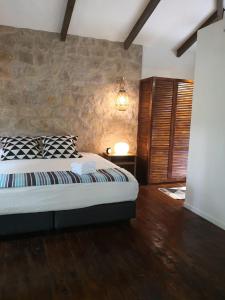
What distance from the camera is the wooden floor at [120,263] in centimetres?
201

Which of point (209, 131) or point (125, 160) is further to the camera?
point (125, 160)

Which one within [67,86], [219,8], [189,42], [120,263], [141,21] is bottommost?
[120,263]

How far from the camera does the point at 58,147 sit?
4145mm

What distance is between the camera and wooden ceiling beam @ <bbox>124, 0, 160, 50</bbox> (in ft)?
12.8

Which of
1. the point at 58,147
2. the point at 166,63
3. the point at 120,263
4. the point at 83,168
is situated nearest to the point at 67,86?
the point at 58,147

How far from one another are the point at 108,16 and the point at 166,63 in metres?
1.52

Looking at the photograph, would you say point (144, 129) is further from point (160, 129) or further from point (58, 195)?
point (58, 195)

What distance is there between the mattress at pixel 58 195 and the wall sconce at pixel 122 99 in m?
1.99

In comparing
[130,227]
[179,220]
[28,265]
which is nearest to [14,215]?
[28,265]

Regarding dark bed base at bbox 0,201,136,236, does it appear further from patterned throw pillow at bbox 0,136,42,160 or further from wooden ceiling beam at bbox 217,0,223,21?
wooden ceiling beam at bbox 217,0,223,21

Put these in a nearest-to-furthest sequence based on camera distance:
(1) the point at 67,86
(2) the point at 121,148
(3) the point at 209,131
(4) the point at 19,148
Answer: (3) the point at 209,131
(4) the point at 19,148
(1) the point at 67,86
(2) the point at 121,148

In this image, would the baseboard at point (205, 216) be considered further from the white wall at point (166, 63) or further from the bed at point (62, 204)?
the white wall at point (166, 63)

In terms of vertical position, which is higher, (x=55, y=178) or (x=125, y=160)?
(x=55, y=178)

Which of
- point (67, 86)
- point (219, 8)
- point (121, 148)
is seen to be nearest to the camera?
point (219, 8)
